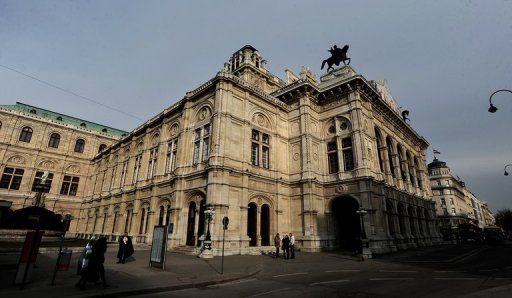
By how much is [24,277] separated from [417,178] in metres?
43.6

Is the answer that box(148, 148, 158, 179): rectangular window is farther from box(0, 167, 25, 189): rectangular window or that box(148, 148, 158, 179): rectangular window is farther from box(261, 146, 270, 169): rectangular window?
box(0, 167, 25, 189): rectangular window

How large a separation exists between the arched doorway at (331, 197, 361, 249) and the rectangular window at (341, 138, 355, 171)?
120 inches

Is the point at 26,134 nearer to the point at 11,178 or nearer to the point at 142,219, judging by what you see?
the point at 11,178

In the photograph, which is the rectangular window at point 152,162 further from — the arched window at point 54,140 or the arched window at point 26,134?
the arched window at point 26,134

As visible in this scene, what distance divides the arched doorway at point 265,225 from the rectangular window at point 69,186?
3893 cm

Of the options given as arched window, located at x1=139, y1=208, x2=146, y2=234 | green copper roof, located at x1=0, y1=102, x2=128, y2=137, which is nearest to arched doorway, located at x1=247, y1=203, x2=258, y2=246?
arched window, located at x1=139, y1=208, x2=146, y2=234

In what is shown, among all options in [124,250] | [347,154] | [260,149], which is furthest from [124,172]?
[347,154]

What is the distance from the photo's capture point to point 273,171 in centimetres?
2531

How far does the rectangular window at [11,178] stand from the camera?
40500 mm

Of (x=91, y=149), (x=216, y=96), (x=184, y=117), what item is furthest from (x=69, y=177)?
(x=216, y=96)

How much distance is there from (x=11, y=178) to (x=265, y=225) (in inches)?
1671

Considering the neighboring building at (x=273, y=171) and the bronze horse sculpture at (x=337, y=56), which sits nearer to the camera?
the neighboring building at (x=273, y=171)

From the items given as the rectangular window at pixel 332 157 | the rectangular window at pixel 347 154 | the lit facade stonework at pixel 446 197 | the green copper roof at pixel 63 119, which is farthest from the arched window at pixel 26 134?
the lit facade stonework at pixel 446 197

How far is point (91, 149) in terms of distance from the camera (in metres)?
49.6
